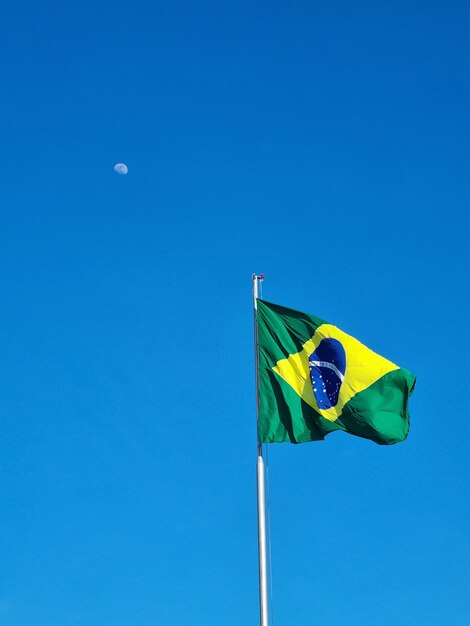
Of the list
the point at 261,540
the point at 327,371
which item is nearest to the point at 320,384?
the point at 327,371

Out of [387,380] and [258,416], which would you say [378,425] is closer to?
[387,380]

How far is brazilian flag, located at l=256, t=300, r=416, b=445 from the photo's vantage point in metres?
26.0

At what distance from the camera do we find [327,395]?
2628 centimetres

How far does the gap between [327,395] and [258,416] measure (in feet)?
6.32

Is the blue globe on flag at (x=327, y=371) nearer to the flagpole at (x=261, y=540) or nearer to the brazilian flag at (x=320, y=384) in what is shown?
the brazilian flag at (x=320, y=384)

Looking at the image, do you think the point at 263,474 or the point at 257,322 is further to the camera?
the point at 257,322

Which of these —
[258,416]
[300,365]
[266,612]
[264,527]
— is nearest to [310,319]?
[300,365]

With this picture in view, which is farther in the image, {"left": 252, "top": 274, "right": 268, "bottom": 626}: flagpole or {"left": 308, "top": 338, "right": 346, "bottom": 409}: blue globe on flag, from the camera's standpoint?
{"left": 308, "top": 338, "right": 346, "bottom": 409}: blue globe on flag

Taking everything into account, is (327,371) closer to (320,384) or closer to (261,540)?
(320,384)

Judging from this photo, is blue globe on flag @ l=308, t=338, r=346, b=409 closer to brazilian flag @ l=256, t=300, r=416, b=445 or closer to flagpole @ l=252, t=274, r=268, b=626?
brazilian flag @ l=256, t=300, r=416, b=445

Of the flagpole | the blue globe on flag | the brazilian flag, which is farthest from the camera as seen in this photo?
the blue globe on flag

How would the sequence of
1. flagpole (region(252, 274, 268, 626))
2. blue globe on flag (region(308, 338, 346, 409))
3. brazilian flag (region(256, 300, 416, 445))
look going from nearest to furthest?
flagpole (region(252, 274, 268, 626)), brazilian flag (region(256, 300, 416, 445)), blue globe on flag (region(308, 338, 346, 409))

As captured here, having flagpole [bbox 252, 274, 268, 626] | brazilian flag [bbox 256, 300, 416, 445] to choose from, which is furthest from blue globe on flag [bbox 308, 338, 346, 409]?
flagpole [bbox 252, 274, 268, 626]

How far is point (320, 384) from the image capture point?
Answer: 26.5 meters
